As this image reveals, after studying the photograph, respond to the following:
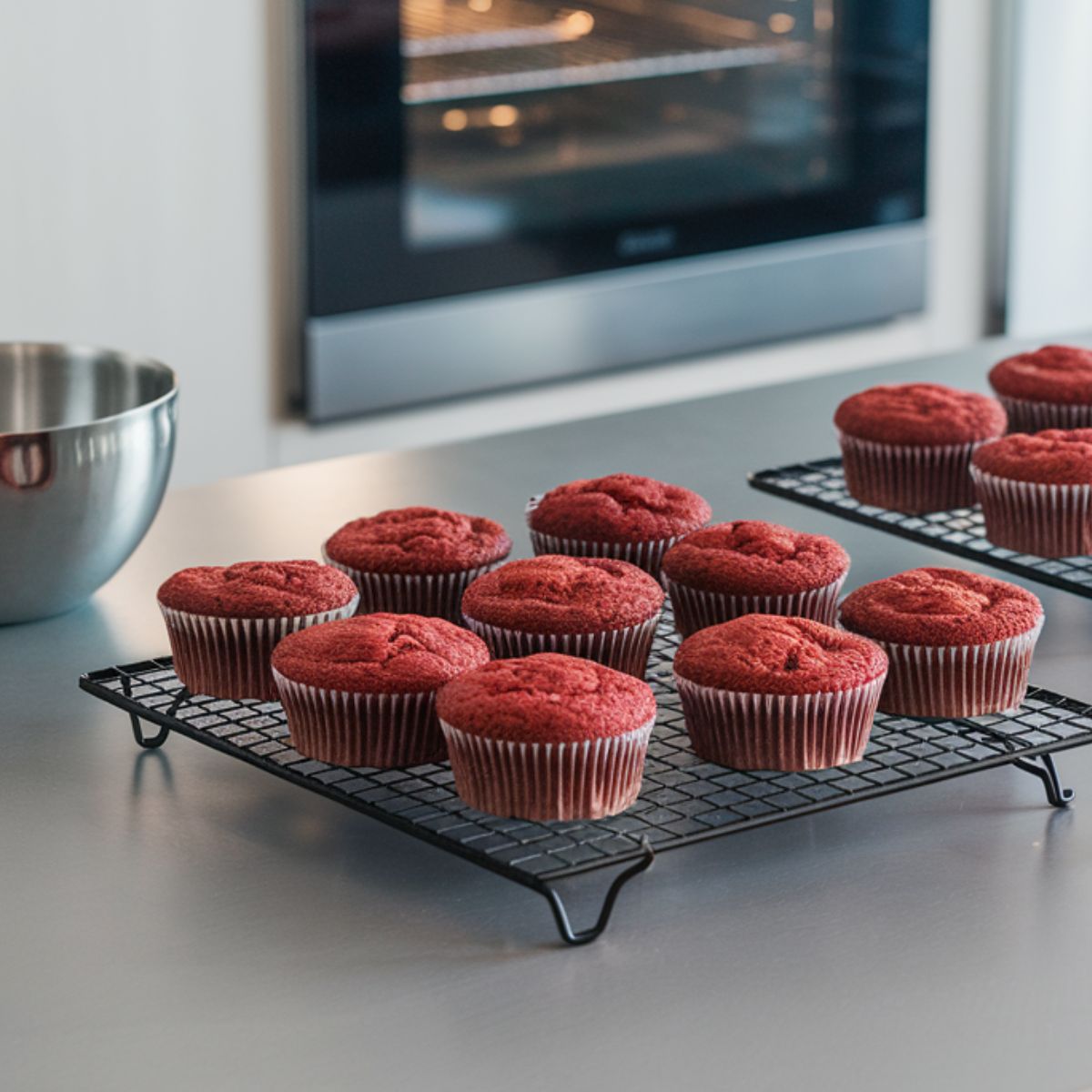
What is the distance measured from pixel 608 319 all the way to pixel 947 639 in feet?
6.99

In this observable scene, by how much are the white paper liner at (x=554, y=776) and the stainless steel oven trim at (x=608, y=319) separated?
2.02m

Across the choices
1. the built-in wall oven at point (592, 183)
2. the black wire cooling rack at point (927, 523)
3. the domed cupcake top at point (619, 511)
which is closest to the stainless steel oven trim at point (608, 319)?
the built-in wall oven at point (592, 183)

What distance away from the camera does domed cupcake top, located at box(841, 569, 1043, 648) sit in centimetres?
121

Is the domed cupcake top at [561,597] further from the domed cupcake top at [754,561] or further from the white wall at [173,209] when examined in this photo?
the white wall at [173,209]

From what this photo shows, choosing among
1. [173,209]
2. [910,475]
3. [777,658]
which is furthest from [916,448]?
[173,209]

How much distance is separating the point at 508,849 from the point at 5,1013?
0.93 ft

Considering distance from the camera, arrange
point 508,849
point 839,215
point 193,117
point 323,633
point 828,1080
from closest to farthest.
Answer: point 828,1080 → point 508,849 → point 323,633 → point 193,117 → point 839,215

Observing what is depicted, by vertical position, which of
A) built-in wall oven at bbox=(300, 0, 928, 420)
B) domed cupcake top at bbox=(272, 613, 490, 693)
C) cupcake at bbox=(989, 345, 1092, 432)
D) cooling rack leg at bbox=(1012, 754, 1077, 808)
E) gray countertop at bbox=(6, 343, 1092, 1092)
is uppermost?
built-in wall oven at bbox=(300, 0, 928, 420)

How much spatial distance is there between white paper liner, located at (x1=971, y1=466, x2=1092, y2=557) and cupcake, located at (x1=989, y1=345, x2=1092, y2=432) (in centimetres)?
24

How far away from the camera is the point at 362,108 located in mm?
2951

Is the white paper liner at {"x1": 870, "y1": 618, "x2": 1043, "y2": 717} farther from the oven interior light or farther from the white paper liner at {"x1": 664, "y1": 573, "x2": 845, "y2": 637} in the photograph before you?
the oven interior light

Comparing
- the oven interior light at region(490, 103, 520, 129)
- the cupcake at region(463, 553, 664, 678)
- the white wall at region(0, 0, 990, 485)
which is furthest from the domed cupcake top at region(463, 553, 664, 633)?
the oven interior light at region(490, 103, 520, 129)

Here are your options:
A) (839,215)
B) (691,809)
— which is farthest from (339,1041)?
(839,215)

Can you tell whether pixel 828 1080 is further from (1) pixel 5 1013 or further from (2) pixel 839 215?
(2) pixel 839 215
